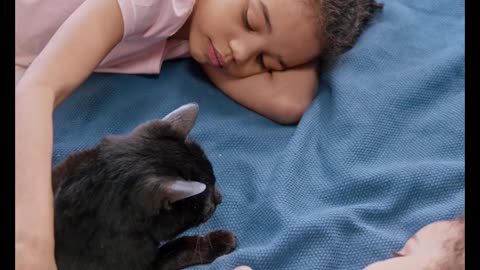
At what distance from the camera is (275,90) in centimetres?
142

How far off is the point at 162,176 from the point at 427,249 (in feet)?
1.44

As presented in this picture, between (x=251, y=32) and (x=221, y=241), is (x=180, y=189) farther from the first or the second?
(x=251, y=32)

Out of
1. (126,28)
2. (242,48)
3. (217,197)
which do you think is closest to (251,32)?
(242,48)

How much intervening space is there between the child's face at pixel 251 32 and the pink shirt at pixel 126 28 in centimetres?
6

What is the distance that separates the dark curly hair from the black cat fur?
21.8 inches

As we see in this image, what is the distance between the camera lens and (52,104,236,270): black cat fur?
0.86 metres

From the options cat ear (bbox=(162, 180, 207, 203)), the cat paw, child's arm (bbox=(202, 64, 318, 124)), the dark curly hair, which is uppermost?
cat ear (bbox=(162, 180, 207, 203))

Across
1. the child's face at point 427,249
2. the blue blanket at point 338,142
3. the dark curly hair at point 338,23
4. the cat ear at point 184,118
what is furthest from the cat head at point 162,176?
the dark curly hair at point 338,23

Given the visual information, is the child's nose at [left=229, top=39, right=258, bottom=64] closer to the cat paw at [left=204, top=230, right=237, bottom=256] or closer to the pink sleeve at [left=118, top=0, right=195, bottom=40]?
the pink sleeve at [left=118, top=0, right=195, bottom=40]

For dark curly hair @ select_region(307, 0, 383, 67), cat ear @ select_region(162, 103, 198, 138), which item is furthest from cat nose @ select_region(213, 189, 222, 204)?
dark curly hair @ select_region(307, 0, 383, 67)

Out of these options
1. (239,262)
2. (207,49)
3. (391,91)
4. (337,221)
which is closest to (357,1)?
(391,91)

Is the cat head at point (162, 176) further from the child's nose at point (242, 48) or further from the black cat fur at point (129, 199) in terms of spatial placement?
the child's nose at point (242, 48)

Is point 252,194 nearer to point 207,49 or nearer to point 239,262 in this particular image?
point 239,262

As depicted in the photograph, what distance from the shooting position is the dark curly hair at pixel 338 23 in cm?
134
